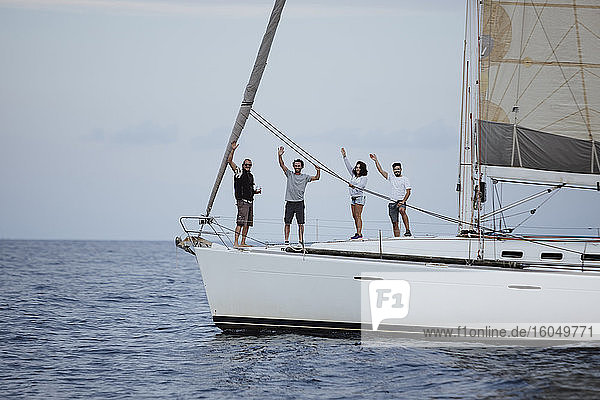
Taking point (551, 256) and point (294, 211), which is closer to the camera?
point (551, 256)

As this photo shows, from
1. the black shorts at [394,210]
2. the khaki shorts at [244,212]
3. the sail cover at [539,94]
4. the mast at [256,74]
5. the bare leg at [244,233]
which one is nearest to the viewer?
the mast at [256,74]

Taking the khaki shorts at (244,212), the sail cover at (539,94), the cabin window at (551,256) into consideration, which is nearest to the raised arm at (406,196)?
the sail cover at (539,94)

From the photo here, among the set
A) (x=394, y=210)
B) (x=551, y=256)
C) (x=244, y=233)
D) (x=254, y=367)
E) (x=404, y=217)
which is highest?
(x=394, y=210)

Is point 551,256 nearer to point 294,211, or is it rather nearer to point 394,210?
point 394,210

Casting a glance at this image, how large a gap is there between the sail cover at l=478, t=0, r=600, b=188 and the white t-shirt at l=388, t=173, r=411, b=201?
163cm

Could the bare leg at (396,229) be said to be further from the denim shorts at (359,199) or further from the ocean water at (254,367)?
the ocean water at (254,367)

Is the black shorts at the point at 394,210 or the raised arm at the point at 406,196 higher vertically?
the raised arm at the point at 406,196

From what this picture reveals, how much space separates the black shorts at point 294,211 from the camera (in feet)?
51.9

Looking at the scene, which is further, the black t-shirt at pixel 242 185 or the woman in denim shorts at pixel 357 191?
the woman in denim shorts at pixel 357 191

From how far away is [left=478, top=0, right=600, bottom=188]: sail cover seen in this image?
51.5ft

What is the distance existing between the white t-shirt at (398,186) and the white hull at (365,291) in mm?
2267

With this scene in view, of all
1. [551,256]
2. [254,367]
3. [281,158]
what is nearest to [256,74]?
[281,158]

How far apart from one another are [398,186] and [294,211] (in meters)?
2.21

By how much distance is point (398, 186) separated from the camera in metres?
16.1
